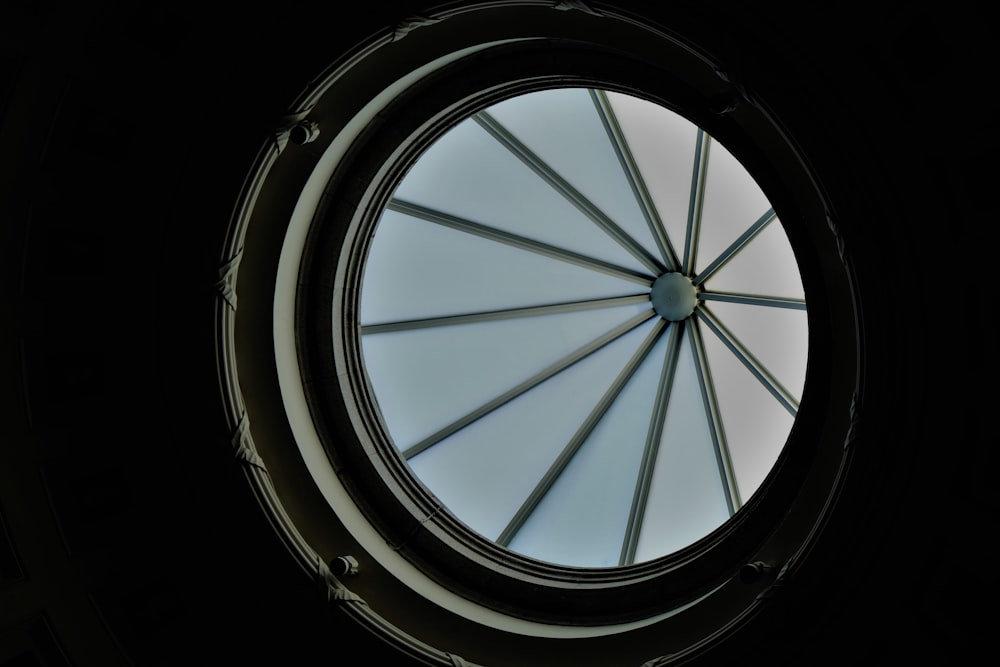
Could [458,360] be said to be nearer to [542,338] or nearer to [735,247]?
[542,338]

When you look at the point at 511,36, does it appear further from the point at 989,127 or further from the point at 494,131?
the point at 989,127

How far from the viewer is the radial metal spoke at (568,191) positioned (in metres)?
11.9

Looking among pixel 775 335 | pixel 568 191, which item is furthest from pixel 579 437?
pixel 568 191

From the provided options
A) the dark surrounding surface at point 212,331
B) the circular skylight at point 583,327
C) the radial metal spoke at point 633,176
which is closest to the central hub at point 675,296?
the circular skylight at point 583,327

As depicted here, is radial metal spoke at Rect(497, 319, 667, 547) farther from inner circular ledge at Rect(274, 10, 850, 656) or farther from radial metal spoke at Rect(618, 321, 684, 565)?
inner circular ledge at Rect(274, 10, 850, 656)

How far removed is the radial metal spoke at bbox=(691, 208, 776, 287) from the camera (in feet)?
35.9

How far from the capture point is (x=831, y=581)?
7148 mm

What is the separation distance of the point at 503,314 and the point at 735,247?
4301mm

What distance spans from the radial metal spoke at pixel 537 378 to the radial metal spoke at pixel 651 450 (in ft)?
2.66

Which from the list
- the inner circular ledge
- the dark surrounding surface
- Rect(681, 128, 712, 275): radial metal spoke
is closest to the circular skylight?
Rect(681, 128, 712, 275): radial metal spoke

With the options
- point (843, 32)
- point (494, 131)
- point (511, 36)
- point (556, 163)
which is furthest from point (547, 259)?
point (843, 32)

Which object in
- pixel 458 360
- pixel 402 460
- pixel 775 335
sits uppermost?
pixel 775 335

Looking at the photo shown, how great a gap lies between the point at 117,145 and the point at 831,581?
9.02 meters

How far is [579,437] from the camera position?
1299 centimetres
